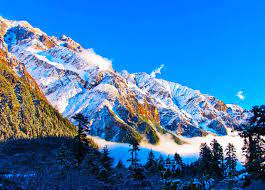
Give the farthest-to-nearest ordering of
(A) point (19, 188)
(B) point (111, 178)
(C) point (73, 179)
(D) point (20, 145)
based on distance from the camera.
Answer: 1. (D) point (20, 145)
2. (B) point (111, 178)
3. (C) point (73, 179)
4. (A) point (19, 188)

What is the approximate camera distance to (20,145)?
185 meters

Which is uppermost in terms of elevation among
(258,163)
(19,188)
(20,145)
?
(20,145)

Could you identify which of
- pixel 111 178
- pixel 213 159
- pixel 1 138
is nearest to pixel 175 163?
pixel 213 159

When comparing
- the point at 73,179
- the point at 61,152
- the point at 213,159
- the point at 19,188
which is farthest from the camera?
the point at 213,159

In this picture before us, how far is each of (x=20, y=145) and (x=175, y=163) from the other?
122605 millimetres

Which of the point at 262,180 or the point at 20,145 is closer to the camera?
the point at 262,180

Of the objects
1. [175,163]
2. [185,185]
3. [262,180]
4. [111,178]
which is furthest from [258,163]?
[175,163]

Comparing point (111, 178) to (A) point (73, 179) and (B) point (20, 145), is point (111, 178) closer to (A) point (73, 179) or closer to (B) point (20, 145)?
(A) point (73, 179)

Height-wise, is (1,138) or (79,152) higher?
(1,138)

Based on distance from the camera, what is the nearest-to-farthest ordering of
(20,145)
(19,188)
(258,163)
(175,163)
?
(258,163) → (19,188) → (175,163) → (20,145)

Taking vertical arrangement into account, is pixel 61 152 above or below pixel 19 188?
above

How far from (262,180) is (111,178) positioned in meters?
19.6

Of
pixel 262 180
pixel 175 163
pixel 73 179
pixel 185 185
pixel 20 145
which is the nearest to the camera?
pixel 262 180

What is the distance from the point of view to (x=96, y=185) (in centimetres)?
2483
